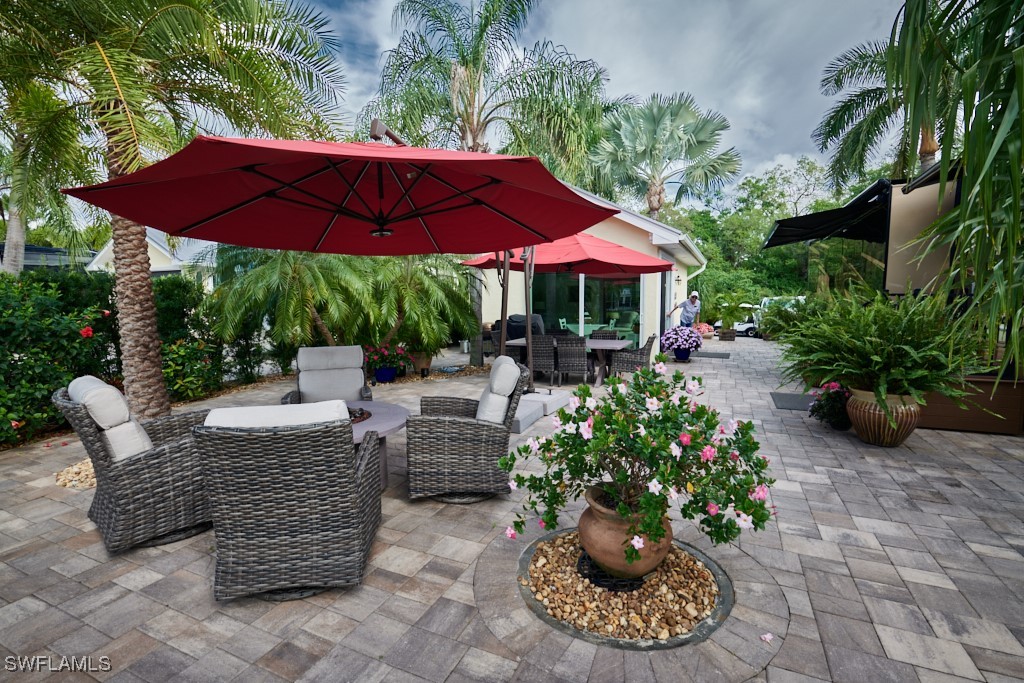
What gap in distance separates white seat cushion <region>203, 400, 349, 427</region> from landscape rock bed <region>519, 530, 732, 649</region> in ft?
4.43

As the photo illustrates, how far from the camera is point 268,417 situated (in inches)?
85.3

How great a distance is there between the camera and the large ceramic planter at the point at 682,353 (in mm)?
11133

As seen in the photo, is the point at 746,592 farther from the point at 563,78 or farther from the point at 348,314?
the point at 563,78

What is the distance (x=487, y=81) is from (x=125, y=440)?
8836 mm

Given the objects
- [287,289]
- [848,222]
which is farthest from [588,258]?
[848,222]

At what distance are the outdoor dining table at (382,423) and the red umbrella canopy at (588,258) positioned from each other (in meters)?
3.50

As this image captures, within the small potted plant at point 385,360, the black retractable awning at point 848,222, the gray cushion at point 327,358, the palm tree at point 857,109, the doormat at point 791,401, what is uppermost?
the palm tree at point 857,109

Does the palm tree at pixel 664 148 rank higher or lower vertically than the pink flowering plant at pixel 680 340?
higher

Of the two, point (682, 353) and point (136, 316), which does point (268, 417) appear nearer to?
point (136, 316)

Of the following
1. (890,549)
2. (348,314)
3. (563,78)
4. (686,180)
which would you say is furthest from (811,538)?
(686,180)

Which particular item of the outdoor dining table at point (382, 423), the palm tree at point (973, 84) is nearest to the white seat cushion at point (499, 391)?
the outdoor dining table at point (382, 423)

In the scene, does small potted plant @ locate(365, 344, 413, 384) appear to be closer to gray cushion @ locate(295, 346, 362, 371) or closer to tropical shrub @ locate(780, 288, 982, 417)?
gray cushion @ locate(295, 346, 362, 371)

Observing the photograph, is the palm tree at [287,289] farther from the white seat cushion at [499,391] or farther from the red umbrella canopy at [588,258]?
the white seat cushion at [499,391]

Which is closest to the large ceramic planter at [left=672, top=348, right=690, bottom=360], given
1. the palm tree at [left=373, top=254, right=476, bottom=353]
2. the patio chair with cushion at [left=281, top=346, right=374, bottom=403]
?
the palm tree at [left=373, top=254, right=476, bottom=353]
